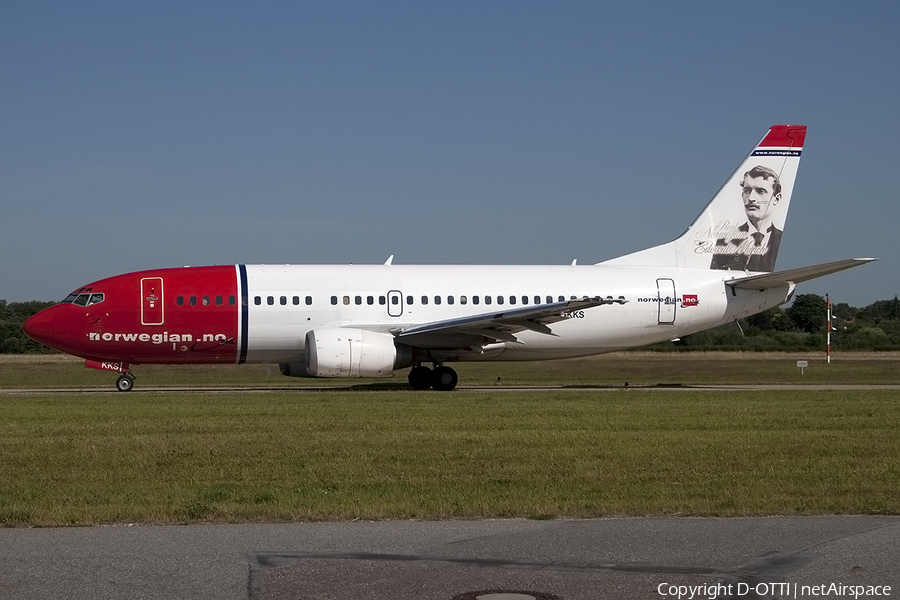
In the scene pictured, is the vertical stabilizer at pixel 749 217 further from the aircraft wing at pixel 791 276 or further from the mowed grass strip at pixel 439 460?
the mowed grass strip at pixel 439 460

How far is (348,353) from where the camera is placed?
25938mm

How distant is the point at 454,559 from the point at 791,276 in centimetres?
2285

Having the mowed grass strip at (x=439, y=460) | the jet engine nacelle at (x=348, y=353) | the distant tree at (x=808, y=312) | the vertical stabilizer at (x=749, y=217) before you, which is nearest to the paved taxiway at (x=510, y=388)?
the jet engine nacelle at (x=348, y=353)

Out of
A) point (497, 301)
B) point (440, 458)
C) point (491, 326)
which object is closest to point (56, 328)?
point (491, 326)

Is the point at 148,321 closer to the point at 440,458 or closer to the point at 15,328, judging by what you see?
the point at 440,458

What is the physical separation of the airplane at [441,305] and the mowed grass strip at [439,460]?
5.15 m

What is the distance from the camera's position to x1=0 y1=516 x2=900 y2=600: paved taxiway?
262 inches

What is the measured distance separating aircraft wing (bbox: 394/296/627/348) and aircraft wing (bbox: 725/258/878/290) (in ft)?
11.7

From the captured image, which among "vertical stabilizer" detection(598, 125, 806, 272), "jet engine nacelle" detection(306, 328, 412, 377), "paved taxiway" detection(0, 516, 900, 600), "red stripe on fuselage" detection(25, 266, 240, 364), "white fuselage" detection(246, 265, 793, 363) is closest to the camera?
"paved taxiway" detection(0, 516, 900, 600)

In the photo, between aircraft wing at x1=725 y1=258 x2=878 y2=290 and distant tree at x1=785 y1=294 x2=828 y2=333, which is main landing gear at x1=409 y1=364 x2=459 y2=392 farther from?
distant tree at x1=785 y1=294 x2=828 y2=333

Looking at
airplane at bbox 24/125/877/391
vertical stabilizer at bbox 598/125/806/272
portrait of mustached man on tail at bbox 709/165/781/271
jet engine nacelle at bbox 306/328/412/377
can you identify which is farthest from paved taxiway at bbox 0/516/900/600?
portrait of mustached man on tail at bbox 709/165/781/271

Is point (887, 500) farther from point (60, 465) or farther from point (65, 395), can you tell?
point (65, 395)

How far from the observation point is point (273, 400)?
2297cm

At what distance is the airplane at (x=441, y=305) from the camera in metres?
26.7
